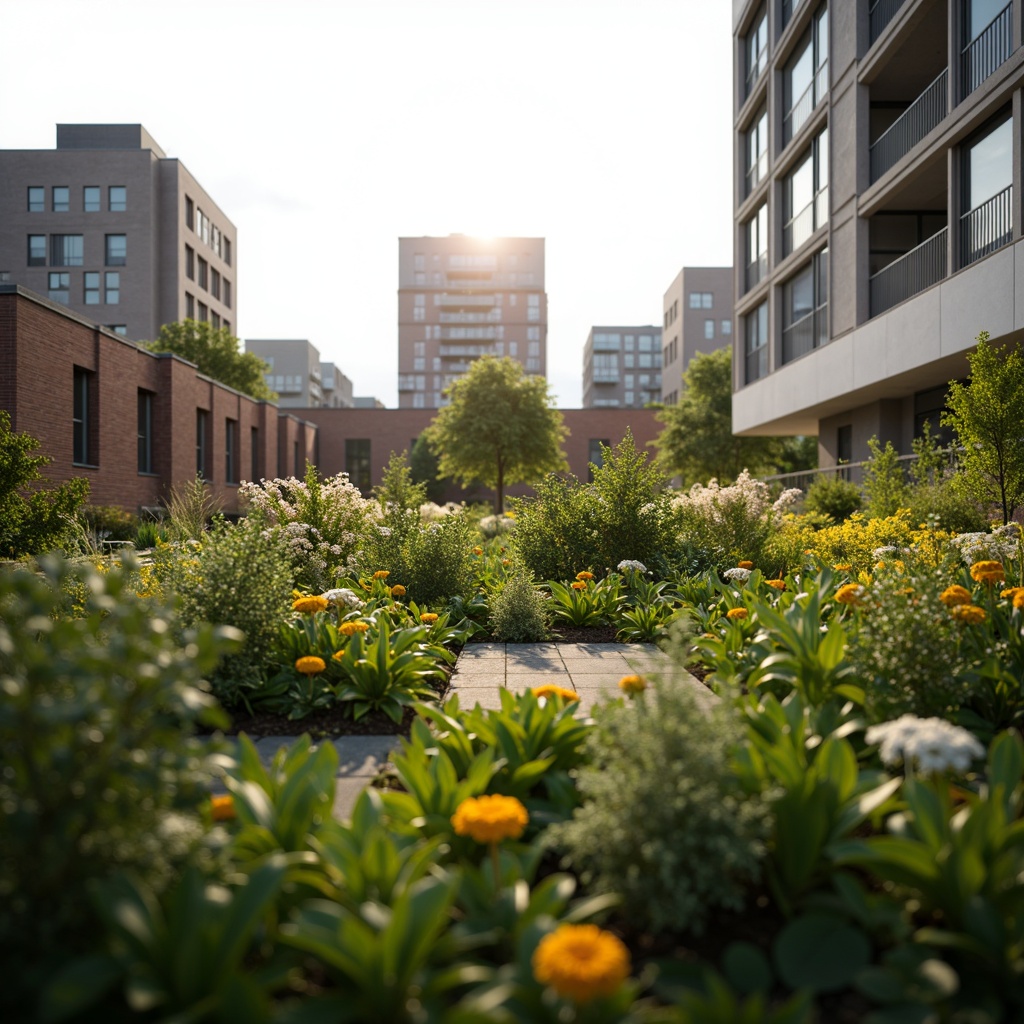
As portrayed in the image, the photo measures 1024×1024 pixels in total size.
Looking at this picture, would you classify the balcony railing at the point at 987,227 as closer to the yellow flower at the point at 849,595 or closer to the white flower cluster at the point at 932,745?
the yellow flower at the point at 849,595

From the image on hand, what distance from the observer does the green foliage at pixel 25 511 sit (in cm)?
714

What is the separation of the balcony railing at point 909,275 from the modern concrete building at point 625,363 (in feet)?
289

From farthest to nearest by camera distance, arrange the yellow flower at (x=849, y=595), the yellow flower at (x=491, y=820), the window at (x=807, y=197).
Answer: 1. the window at (x=807, y=197)
2. the yellow flower at (x=849, y=595)
3. the yellow flower at (x=491, y=820)

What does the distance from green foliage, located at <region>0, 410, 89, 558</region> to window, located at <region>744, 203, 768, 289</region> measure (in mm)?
21500

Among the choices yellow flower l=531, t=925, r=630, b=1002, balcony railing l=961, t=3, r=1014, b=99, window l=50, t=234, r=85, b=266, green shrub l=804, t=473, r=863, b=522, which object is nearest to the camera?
yellow flower l=531, t=925, r=630, b=1002

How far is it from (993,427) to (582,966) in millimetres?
10446

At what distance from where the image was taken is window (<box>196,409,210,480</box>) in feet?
81.6

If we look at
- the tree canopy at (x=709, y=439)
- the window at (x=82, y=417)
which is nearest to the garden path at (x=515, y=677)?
the window at (x=82, y=417)

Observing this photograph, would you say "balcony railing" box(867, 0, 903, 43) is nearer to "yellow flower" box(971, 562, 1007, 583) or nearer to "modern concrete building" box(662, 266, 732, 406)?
Result: "yellow flower" box(971, 562, 1007, 583)

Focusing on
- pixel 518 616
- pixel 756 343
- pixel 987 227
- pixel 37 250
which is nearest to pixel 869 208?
pixel 987 227

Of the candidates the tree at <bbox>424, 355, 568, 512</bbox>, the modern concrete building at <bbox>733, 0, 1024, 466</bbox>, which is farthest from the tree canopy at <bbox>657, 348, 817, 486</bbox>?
the tree at <bbox>424, 355, 568, 512</bbox>

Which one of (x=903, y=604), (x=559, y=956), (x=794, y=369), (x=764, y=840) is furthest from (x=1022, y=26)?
(x=559, y=956)

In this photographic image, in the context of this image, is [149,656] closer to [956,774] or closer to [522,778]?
[522,778]

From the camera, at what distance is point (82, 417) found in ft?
57.6
